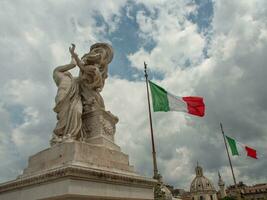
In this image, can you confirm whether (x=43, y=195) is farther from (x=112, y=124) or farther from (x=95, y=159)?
(x=112, y=124)

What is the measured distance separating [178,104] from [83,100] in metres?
10.0

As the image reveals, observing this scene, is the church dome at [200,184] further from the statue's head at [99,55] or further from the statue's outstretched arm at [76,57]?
the statue's outstretched arm at [76,57]

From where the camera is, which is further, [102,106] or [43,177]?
[102,106]

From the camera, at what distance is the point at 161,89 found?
19.3 metres

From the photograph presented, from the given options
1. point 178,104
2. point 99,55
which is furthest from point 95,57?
point 178,104

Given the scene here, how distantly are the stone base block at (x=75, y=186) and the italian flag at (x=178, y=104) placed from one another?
10.5 meters

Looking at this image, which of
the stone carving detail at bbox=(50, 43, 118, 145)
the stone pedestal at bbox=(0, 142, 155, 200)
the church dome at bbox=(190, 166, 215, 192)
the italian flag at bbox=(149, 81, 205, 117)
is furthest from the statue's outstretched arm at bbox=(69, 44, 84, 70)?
the church dome at bbox=(190, 166, 215, 192)

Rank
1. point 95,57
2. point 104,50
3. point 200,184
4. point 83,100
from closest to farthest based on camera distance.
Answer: point 83,100 → point 95,57 → point 104,50 → point 200,184

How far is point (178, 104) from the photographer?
18.4 meters

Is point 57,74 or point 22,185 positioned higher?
point 57,74

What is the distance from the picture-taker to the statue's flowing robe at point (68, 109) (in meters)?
8.24

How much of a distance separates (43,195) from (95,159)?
1537 millimetres

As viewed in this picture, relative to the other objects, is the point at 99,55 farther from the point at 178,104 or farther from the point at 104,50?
the point at 178,104

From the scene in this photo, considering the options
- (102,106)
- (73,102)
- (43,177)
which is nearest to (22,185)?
(43,177)
